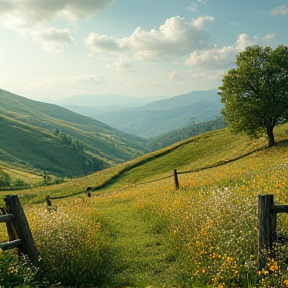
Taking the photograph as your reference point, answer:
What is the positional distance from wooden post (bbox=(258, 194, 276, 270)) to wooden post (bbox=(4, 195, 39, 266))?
779 centimetres

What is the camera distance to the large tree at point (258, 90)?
38625mm

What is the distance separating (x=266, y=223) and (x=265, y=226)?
0.10m

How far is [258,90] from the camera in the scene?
133 feet

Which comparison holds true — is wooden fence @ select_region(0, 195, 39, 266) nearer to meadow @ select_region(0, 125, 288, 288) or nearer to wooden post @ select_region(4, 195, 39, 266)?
wooden post @ select_region(4, 195, 39, 266)

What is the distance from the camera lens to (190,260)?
992cm

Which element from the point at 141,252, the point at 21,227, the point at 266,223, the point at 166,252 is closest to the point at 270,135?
the point at 166,252

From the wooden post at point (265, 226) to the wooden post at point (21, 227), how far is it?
7.79 m

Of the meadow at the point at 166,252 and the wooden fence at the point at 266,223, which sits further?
the meadow at the point at 166,252

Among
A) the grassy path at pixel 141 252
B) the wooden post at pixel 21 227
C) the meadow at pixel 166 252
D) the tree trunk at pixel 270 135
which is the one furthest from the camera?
the tree trunk at pixel 270 135

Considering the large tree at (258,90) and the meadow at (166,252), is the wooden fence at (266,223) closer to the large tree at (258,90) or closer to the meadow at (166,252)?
the meadow at (166,252)

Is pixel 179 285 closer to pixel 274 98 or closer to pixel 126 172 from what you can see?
pixel 274 98

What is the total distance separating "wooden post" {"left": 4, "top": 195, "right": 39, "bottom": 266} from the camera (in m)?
9.73

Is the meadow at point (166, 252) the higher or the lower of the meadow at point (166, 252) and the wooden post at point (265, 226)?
the lower

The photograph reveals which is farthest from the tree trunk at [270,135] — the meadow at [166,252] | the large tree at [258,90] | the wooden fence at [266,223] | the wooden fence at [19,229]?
the wooden fence at [19,229]
